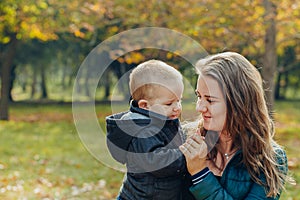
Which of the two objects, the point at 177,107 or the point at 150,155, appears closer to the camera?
the point at 150,155

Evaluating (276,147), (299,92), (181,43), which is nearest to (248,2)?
(181,43)

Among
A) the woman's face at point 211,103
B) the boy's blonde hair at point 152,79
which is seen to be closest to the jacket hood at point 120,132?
the boy's blonde hair at point 152,79

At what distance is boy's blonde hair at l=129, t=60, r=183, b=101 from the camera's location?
218 centimetres

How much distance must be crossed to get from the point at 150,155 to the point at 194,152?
0.19 meters

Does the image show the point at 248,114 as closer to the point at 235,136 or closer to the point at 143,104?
the point at 235,136

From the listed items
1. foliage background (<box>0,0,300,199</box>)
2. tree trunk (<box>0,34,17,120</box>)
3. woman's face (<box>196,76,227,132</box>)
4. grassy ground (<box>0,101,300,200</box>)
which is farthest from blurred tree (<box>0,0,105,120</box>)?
woman's face (<box>196,76,227,132</box>)

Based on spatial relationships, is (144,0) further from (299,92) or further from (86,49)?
(299,92)

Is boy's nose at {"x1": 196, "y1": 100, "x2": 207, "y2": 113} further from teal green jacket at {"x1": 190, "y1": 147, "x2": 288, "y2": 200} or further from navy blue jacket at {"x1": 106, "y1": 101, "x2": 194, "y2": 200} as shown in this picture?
teal green jacket at {"x1": 190, "y1": 147, "x2": 288, "y2": 200}

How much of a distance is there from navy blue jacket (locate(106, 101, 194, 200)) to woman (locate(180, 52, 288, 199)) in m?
0.10

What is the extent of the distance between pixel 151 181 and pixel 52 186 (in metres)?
5.28

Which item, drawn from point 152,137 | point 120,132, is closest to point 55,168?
point 120,132

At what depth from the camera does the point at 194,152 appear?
2023 mm

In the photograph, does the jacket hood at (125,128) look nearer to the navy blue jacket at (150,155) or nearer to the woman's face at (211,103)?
the navy blue jacket at (150,155)

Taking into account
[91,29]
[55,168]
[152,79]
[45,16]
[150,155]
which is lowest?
[55,168]
